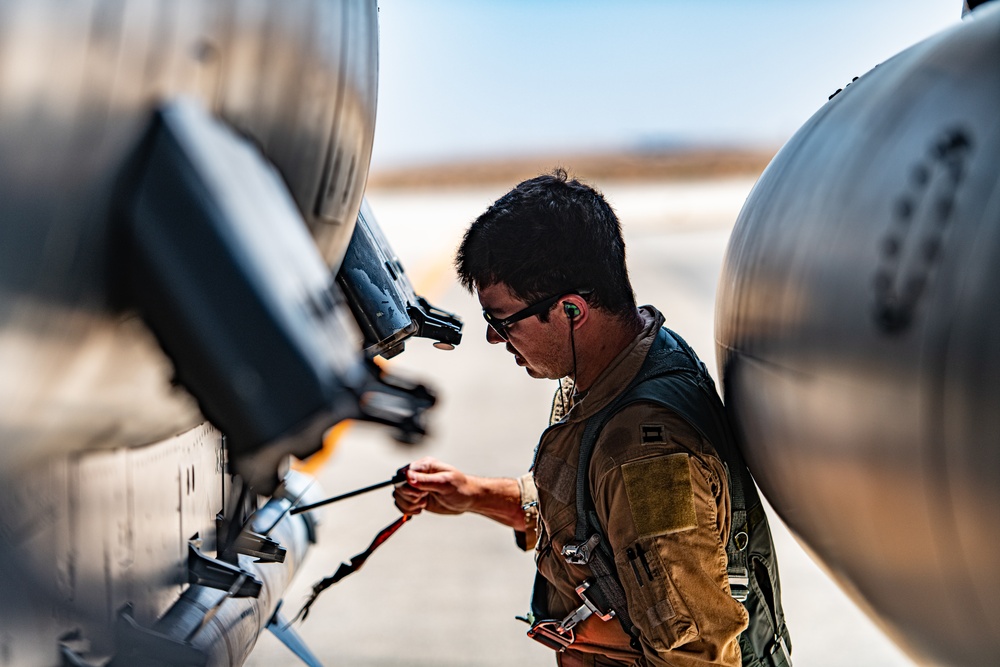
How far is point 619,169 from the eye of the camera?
227ft

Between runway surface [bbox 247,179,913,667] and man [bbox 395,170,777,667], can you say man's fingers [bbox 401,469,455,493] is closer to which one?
runway surface [bbox 247,179,913,667]

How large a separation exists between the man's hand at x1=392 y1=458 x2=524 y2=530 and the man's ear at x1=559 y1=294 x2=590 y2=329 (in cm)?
62

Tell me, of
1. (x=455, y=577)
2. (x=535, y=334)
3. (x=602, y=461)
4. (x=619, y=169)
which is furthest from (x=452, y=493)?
(x=619, y=169)

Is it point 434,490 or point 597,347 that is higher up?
point 597,347

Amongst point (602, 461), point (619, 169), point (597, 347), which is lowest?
point (602, 461)

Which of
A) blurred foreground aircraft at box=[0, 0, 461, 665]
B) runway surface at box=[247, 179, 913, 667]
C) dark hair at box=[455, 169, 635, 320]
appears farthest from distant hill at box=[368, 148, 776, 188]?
blurred foreground aircraft at box=[0, 0, 461, 665]

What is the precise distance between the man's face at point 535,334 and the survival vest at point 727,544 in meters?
0.17

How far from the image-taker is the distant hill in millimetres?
64750

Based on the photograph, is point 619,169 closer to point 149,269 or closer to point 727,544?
point 727,544

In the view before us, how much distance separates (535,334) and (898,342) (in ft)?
2.94

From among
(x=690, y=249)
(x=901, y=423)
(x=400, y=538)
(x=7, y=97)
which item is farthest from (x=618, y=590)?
(x=690, y=249)

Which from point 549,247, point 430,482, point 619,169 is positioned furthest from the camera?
point 619,169

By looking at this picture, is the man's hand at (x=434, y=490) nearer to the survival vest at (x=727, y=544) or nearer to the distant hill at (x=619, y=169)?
the survival vest at (x=727, y=544)

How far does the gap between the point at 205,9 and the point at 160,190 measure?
8.2 inches
